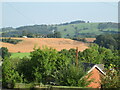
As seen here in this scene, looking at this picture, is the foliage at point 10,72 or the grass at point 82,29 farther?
the grass at point 82,29

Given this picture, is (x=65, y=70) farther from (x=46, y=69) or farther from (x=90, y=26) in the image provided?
(x=90, y=26)

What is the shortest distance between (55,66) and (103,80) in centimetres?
571

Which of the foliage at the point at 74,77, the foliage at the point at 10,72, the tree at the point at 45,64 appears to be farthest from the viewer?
the tree at the point at 45,64

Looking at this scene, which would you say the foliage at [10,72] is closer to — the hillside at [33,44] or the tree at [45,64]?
the tree at [45,64]

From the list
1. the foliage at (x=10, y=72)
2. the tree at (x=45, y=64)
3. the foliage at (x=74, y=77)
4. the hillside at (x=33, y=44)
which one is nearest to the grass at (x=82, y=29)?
the hillside at (x=33, y=44)

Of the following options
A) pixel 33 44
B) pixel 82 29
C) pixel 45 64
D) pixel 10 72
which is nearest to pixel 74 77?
pixel 45 64

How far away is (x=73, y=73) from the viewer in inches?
398

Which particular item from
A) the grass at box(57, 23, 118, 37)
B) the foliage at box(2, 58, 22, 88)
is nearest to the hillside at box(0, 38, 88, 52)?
the foliage at box(2, 58, 22, 88)

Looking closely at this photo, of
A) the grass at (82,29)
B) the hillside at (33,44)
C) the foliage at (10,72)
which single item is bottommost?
the foliage at (10,72)

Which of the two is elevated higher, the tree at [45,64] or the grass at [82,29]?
the grass at [82,29]

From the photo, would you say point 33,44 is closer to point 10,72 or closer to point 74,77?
point 10,72

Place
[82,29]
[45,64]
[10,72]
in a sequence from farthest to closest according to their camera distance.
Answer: [82,29]
[45,64]
[10,72]

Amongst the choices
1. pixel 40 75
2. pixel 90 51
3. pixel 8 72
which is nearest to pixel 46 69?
pixel 40 75

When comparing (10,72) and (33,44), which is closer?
(10,72)
